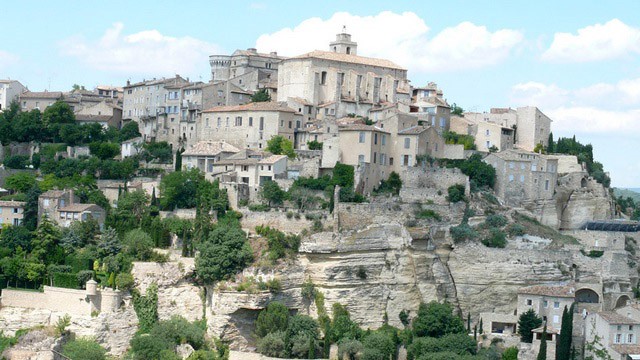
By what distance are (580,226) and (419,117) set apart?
36.0ft

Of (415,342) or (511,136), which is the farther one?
(511,136)

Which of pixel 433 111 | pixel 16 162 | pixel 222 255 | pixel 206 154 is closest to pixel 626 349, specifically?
pixel 222 255

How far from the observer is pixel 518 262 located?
59.2 m

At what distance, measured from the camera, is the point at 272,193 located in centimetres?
6306

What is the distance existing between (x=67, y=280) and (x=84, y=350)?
14.4ft

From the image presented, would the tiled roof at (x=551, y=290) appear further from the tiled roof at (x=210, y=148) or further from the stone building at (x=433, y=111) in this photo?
the tiled roof at (x=210, y=148)

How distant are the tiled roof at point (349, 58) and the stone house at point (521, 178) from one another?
1404 cm

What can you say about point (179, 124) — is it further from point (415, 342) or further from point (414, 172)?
point (415, 342)

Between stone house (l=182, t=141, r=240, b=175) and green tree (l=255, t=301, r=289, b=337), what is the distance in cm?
1312

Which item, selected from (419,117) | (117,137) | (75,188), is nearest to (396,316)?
(419,117)

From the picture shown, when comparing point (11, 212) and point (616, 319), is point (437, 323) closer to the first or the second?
point (616, 319)

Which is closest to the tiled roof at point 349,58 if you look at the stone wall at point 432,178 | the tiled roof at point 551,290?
the stone wall at point 432,178

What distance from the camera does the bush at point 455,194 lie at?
63562mm

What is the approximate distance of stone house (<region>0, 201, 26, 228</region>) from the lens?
65375mm
